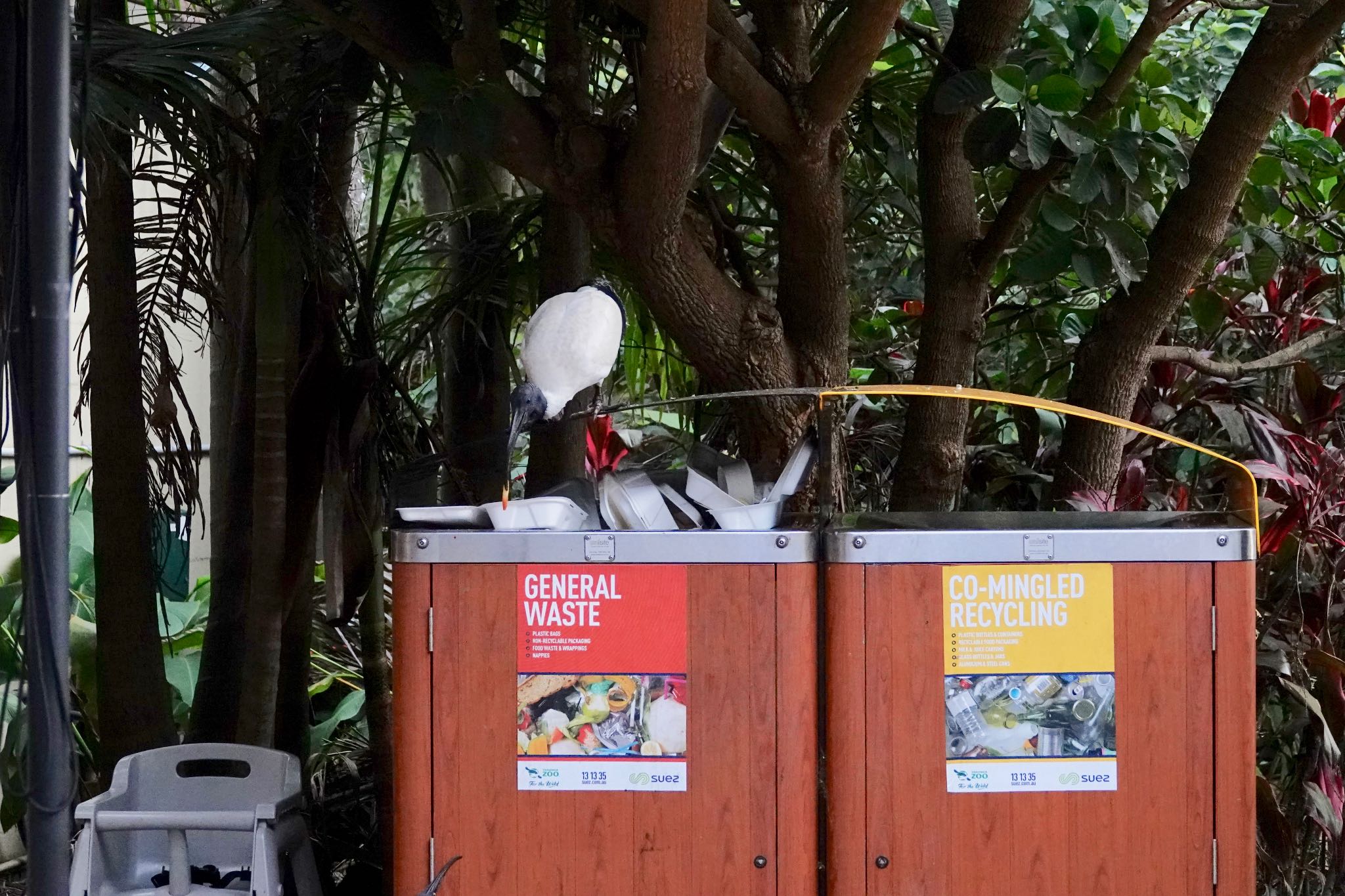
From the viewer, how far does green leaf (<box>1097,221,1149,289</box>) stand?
2.24 metres

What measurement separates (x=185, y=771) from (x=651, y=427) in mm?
2167

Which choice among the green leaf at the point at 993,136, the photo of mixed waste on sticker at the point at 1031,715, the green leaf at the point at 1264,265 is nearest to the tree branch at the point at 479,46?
the green leaf at the point at 993,136

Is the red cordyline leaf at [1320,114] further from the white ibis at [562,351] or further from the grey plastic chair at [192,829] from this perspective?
the grey plastic chair at [192,829]

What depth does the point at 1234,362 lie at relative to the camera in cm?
310

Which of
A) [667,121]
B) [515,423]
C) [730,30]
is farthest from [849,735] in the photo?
[730,30]

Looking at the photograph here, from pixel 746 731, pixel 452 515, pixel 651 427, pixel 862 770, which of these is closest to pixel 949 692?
pixel 862 770

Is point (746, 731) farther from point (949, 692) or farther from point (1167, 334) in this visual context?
point (1167, 334)

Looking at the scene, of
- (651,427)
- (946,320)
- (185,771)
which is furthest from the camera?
(651,427)

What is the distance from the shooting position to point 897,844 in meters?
1.76

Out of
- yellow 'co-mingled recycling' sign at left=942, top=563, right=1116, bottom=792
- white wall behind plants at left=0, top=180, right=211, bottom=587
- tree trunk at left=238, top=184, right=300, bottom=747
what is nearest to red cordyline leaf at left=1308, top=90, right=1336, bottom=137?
yellow 'co-mingled recycling' sign at left=942, top=563, right=1116, bottom=792

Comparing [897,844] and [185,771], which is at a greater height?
[897,844]

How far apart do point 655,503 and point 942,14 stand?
1132mm

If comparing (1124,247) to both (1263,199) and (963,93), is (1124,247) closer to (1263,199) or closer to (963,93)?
(963,93)

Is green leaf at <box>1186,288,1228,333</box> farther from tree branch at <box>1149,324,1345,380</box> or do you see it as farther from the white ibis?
the white ibis
